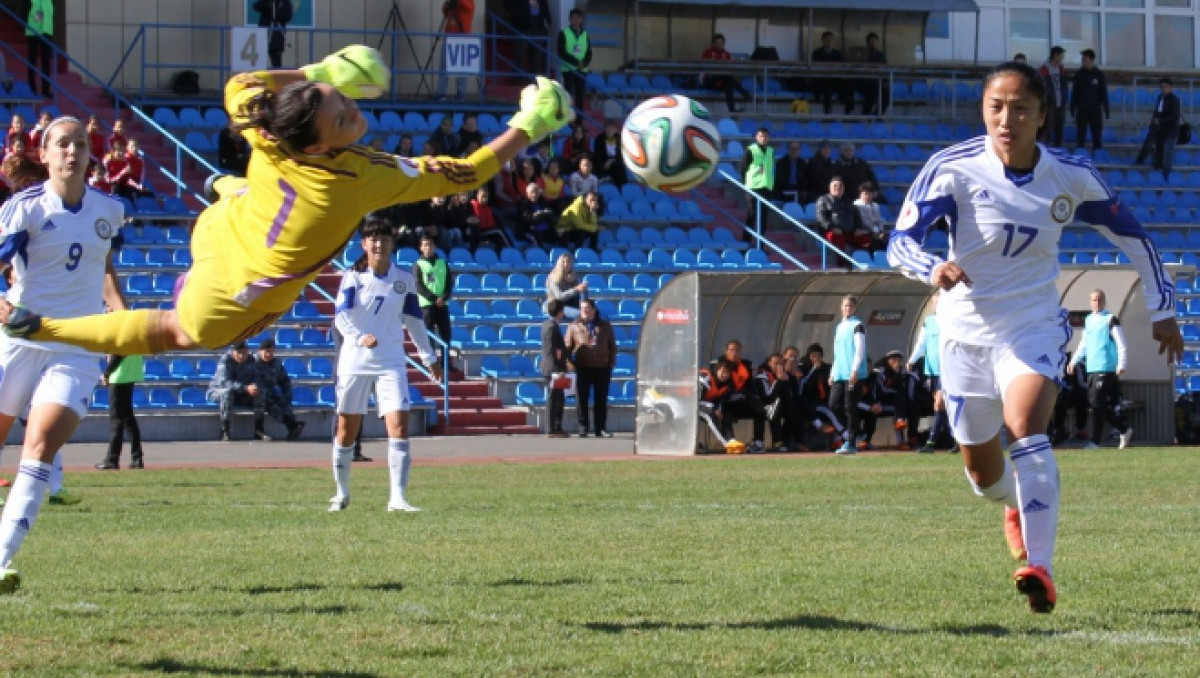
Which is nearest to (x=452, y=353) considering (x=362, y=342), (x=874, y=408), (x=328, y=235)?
(x=874, y=408)

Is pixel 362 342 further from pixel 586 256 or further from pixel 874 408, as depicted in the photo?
pixel 586 256

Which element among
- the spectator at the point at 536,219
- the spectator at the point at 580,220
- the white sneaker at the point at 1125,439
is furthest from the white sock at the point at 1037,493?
the spectator at the point at 536,219

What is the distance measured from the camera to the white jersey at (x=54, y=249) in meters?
9.38

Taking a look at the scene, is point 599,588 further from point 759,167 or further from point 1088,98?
point 1088,98

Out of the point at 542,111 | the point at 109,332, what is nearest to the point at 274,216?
the point at 109,332

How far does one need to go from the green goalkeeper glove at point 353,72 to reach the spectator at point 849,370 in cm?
1448

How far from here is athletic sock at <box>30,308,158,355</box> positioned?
284 inches

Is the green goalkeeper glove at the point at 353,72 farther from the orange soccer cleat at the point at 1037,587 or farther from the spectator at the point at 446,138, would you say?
the spectator at the point at 446,138

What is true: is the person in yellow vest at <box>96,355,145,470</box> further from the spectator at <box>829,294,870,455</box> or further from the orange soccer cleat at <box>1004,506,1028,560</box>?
the orange soccer cleat at <box>1004,506,1028,560</box>

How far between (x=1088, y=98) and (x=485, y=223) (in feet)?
43.7

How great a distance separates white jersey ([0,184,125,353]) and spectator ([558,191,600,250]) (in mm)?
17908

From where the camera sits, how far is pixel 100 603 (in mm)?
7656

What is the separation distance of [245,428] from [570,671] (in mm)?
→ 18288

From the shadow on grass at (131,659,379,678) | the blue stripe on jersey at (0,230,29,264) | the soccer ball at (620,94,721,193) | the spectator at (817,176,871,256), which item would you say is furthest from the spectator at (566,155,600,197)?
the shadow on grass at (131,659,379,678)
